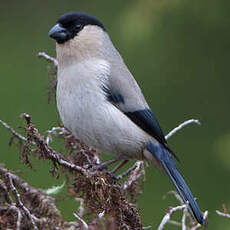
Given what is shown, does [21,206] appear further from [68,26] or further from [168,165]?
[68,26]

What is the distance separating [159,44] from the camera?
470cm

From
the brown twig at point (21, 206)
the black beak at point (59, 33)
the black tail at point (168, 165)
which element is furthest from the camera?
the black beak at point (59, 33)

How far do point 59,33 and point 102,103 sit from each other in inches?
24.6

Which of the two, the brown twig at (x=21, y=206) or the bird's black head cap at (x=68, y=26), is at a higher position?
the bird's black head cap at (x=68, y=26)

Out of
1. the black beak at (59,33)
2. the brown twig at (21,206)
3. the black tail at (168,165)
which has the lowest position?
the black tail at (168,165)

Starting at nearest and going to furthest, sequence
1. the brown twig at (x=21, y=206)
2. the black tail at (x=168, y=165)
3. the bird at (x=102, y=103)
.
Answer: the brown twig at (x=21, y=206)
the bird at (x=102, y=103)
the black tail at (x=168, y=165)

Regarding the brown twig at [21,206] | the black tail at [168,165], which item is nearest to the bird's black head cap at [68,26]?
the black tail at [168,165]

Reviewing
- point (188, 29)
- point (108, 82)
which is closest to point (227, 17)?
point (188, 29)

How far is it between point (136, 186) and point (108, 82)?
2.75ft

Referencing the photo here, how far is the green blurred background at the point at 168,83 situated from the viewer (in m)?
4.53

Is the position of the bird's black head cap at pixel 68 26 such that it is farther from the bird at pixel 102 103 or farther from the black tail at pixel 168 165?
the black tail at pixel 168 165

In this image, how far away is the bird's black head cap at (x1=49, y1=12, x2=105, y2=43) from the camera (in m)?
4.04

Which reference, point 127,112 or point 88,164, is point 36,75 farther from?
point 88,164

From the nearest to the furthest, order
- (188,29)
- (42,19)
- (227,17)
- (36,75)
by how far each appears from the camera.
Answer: (227,17)
(188,29)
(36,75)
(42,19)
